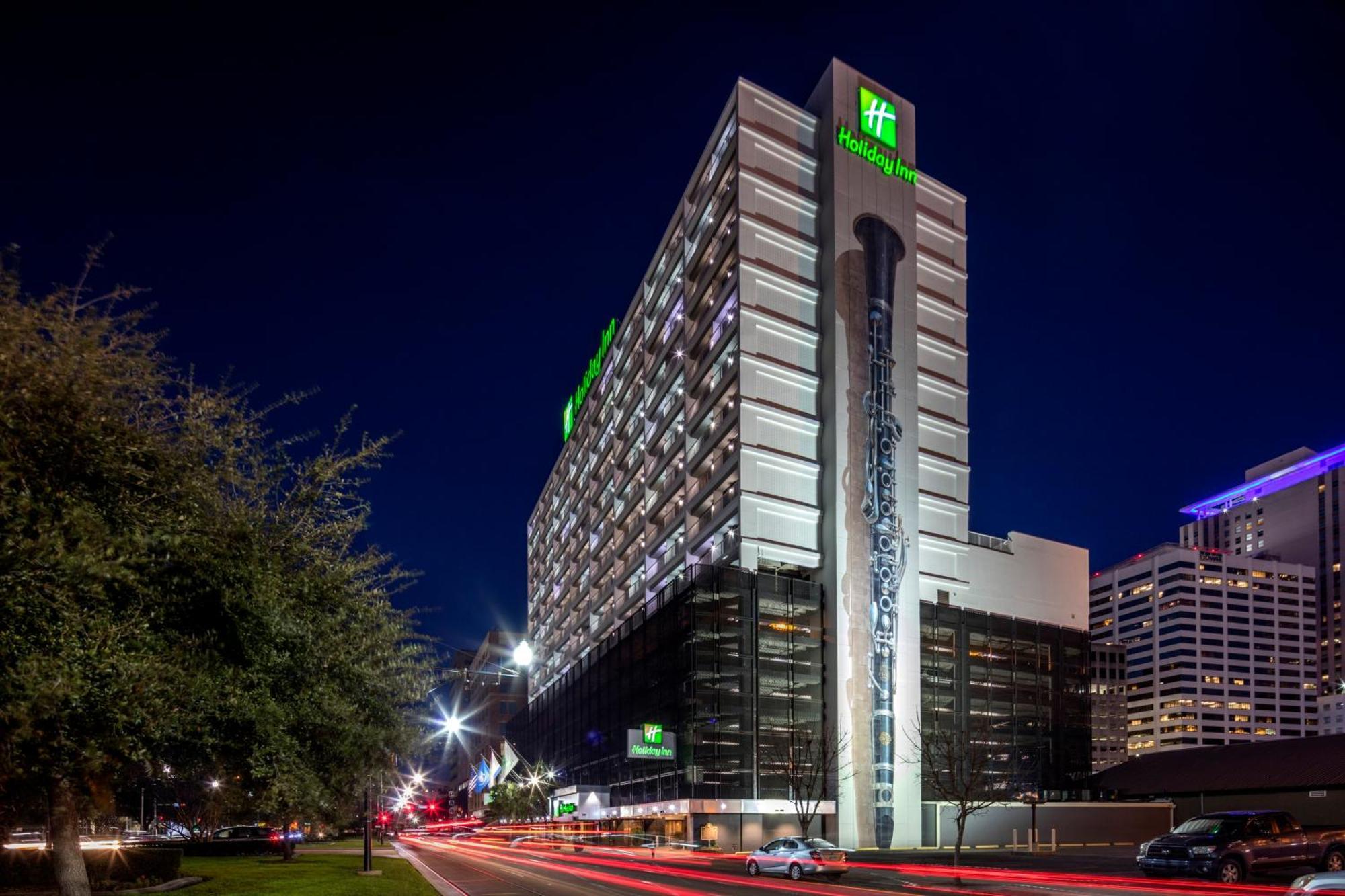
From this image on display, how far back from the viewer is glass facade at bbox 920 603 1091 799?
78.2 metres

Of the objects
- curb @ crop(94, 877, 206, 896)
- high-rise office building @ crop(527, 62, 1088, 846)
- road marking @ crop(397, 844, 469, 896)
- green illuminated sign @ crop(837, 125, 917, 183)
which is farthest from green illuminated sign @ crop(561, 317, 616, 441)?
curb @ crop(94, 877, 206, 896)

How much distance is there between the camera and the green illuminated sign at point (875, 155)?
80312mm

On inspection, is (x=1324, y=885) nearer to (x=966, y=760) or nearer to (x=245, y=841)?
(x=245, y=841)

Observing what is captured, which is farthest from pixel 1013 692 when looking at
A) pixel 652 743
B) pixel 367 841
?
pixel 367 841

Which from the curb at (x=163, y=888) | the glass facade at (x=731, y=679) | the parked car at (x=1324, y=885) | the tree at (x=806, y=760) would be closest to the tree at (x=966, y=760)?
the tree at (x=806, y=760)

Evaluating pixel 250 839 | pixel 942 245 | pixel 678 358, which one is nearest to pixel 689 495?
pixel 678 358

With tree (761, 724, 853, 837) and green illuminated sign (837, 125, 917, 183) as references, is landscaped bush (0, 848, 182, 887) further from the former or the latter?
green illuminated sign (837, 125, 917, 183)

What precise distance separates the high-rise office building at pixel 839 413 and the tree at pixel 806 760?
767 millimetres

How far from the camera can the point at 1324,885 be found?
41.3ft

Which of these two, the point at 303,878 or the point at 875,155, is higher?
the point at 875,155

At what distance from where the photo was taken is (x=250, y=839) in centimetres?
5312

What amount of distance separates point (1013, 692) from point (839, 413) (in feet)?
90.6

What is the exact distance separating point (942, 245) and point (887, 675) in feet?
127

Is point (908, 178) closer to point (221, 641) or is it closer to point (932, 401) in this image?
point (932, 401)
